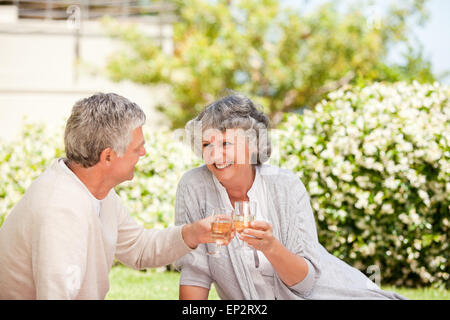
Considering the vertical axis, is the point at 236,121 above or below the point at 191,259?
above

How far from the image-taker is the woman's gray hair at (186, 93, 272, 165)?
9.37 ft

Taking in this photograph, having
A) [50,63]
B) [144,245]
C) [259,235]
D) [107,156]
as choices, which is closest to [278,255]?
[259,235]

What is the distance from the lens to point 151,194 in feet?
19.8

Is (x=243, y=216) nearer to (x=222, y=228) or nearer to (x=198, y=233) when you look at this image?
(x=222, y=228)

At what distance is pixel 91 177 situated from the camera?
92.4 inches

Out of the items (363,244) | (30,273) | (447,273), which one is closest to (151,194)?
(363,244)

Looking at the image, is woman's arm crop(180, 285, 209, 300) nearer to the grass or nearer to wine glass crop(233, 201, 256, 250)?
wine glass crop(233, 201, 256, 250)

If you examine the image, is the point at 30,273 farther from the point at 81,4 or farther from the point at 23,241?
the point at 81,4

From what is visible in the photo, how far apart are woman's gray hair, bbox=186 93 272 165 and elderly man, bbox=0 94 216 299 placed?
544mm

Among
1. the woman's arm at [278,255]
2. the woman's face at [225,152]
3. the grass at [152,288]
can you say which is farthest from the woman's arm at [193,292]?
the grass at [152,288]

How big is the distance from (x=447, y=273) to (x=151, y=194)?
3071mm

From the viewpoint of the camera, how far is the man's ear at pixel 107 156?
2.30 m

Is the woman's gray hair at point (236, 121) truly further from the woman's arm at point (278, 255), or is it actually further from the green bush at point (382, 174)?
the green bush at point (382, 174)

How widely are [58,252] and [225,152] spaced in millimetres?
1081
